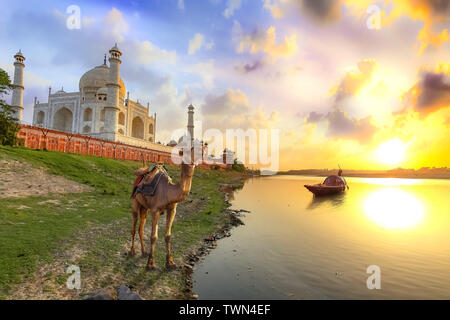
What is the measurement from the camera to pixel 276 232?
46.2 ft

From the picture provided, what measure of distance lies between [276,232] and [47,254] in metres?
11.3

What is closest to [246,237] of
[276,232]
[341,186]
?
[276,232]

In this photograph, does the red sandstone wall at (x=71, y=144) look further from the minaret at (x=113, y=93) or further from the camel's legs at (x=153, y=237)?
the camel's legs at (x=153, y=237)

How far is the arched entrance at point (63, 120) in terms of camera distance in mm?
61253

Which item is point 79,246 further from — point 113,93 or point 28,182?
point 113,93

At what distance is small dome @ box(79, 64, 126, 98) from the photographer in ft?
205

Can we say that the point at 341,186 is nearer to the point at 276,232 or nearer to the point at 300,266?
the point at 276,232

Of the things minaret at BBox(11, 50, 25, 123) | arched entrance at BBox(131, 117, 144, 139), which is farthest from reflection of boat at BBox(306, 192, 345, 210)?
minaret at BBox(11, 50, 25, 123)

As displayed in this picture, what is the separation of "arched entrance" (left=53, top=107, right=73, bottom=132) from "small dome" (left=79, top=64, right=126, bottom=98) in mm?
7609

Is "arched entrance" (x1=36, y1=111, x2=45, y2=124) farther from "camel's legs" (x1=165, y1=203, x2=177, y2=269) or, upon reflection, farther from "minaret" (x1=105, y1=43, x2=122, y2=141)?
"camel's legs" (x1=165, y1=203, x2=177, y2=269)

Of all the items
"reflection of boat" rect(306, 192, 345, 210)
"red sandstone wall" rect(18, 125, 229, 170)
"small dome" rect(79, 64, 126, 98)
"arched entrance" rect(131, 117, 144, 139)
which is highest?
→ "small dome" rect(79, 64, 126, 98)

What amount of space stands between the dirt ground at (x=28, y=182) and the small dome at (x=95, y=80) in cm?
5048

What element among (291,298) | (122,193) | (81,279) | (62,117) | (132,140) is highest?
(62,117)

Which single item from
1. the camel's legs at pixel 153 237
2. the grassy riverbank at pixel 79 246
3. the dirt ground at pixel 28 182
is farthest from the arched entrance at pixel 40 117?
the camel's legs at pixel 153 237
